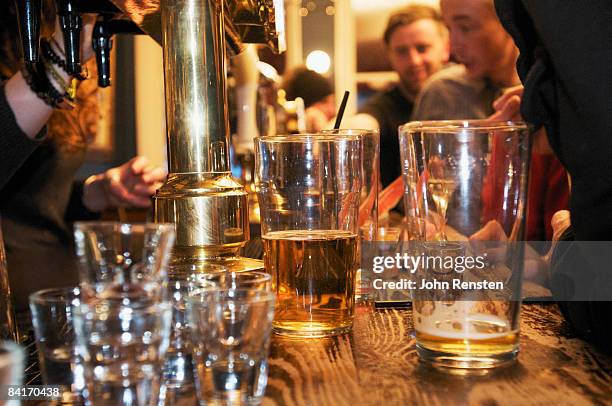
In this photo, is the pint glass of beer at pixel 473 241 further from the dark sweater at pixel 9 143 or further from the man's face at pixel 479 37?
the man's face at pixel 479 37

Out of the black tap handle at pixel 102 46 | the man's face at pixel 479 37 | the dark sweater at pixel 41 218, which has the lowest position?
the dark sweater at pixel 41 218

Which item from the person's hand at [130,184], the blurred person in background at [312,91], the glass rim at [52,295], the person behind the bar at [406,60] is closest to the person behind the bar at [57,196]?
the person's hand at [130,184]

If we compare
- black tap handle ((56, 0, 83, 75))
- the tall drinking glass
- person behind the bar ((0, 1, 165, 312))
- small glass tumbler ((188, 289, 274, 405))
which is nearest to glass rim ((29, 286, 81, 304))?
small glass tumbler ((188, 289, 274, 405))

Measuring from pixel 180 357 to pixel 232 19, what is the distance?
1.66ft

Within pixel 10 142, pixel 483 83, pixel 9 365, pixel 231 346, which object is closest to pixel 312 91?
pixel 483 83

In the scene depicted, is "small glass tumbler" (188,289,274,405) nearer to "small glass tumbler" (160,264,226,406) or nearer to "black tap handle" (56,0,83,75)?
"small glass tumbler" (160,264,226,406)

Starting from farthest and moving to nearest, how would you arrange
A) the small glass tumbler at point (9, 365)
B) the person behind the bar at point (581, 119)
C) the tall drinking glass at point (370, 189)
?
the tall drinking glass at point (370, 189), the person behind the bar at point (581, 119), the small glass tumbler at point (9, 365)

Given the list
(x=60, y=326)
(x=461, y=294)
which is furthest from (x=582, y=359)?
(x=60, y=326)

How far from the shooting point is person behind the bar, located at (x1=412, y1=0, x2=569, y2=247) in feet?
5.99

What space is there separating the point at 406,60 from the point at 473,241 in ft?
13.0

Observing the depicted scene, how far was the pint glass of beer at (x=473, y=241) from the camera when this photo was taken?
571 mm

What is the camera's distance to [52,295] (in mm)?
535

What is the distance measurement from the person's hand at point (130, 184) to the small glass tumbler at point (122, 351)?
54.1 inches

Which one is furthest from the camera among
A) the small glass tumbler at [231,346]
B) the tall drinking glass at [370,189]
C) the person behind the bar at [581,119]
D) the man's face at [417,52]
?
the man's face at [417,52]
